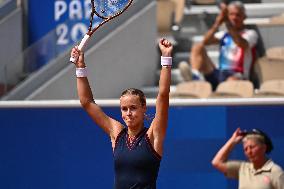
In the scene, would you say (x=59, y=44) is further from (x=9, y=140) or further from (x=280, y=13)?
(x=280, y=13)

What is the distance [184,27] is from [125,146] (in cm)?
656

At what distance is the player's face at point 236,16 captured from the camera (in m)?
9.38

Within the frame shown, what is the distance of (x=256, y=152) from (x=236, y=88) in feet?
5.75

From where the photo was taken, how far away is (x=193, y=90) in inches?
356

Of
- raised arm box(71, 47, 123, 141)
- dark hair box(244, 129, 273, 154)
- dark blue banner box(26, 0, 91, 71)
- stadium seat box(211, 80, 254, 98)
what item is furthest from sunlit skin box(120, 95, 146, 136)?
dark blue banner box(26, 0, 91, 71)

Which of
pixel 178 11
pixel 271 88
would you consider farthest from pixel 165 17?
pixel 271 88

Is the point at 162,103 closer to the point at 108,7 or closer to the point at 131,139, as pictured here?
the point at 131,139

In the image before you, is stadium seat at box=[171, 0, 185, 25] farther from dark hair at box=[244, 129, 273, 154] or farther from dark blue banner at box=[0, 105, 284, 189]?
dark hair at box=[244, 129, 273, 154]

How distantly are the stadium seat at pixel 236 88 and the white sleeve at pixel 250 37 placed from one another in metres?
0.87

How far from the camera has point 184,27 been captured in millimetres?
11375

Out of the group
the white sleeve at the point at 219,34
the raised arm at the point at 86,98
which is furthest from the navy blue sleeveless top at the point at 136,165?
the white sleeve at the point at 219,34

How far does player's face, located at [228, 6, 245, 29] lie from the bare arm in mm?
2418

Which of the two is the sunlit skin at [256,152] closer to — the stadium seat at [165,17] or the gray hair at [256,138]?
the gray hair at [256,138]

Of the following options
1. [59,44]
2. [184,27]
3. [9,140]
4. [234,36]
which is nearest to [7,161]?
[9,140]
